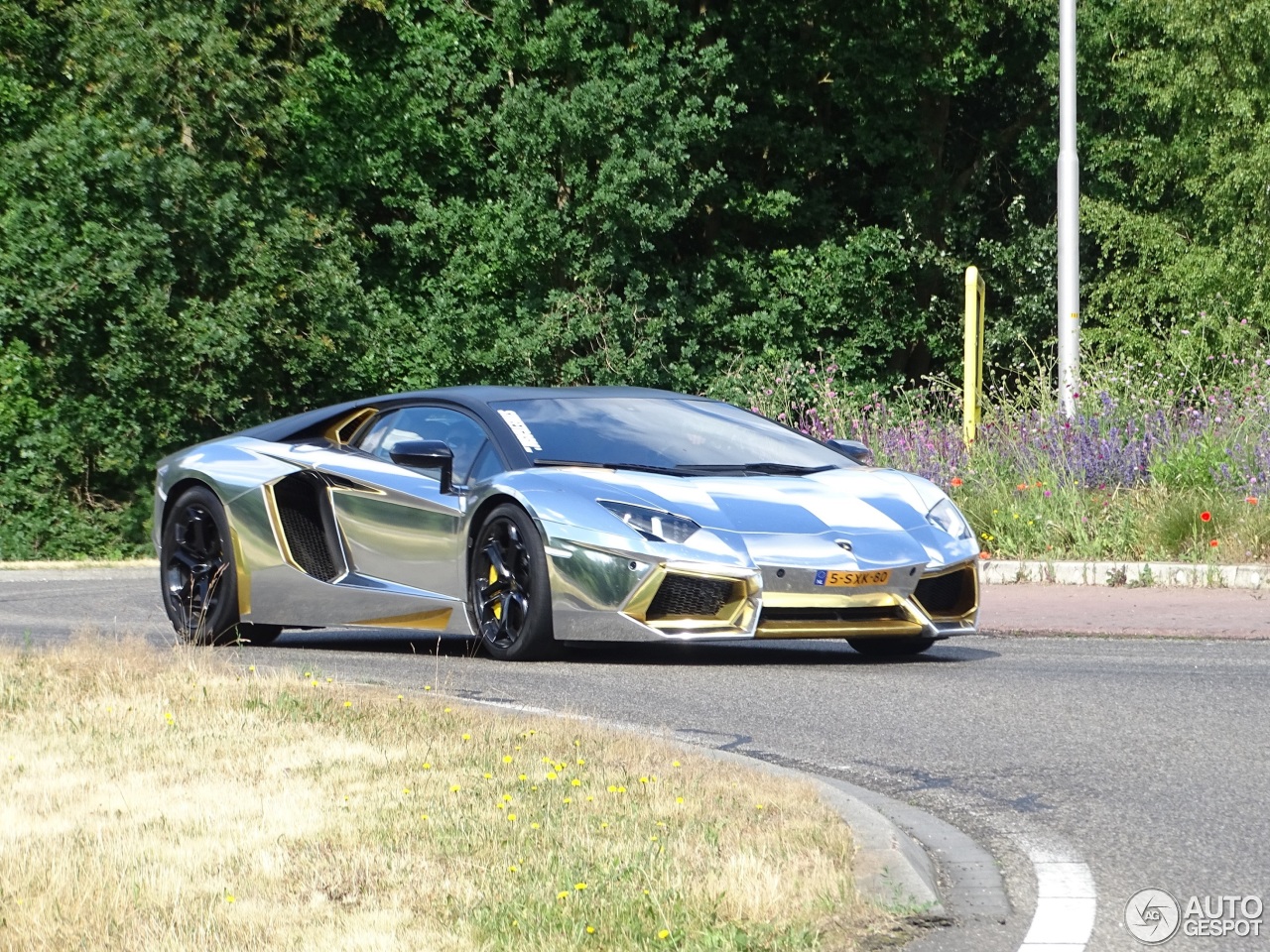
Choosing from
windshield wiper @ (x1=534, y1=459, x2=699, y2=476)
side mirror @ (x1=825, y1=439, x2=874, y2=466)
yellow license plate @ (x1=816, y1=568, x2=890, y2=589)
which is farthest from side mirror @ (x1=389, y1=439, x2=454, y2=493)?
side mirror @ (x1=825, y1=439, x2=874, y2=466)

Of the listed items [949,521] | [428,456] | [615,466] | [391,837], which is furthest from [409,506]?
[391,837]

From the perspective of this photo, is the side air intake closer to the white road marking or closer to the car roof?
the car roof

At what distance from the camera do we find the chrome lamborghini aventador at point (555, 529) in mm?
8734

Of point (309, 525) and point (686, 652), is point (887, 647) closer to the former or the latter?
point (686, 652)

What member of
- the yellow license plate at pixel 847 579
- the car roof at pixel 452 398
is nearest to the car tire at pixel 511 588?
the car roof at pixel 452 398

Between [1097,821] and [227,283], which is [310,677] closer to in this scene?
[1097,821]

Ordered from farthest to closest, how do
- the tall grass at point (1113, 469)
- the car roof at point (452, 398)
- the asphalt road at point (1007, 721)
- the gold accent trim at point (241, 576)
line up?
the tall grass at point (1113, 469) < the gold accent trim at point (241, 576) < the car roof at point (452, 398) < the asphalt road at point (1007, 721)

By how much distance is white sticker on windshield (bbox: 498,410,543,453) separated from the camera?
9.52m

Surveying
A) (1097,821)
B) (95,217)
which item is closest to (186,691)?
(1097,821)

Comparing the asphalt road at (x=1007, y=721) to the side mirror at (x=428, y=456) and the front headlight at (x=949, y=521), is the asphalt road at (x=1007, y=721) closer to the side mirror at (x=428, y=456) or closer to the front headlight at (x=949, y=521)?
the front headlight at (x=949, y=521)

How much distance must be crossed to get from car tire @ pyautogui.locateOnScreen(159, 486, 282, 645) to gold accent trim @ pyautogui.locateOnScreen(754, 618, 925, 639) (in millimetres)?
3158

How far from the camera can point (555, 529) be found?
8945 millimetres

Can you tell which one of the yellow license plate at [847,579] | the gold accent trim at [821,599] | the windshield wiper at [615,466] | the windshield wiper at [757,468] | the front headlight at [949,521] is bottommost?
the gold accent trim at [821,599]

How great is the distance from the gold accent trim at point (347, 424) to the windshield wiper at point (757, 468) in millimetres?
1881
